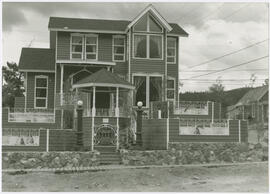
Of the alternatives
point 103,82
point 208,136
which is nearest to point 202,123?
point 208,136

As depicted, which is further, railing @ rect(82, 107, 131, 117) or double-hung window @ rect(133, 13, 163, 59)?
double-hung window @ rect(133, 13, 163, 59)

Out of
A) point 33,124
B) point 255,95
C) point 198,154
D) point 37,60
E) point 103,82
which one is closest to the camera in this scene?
point 198,154

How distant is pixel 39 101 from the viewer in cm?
3109

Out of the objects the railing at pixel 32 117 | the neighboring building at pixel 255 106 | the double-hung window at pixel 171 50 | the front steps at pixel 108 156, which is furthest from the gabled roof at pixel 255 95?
the front steps at pixel 108 156

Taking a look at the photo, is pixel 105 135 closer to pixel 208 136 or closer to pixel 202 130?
pixel 202 130

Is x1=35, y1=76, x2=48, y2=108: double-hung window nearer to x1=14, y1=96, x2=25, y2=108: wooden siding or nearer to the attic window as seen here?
x1=14, y1=96, x2=25, y2=108: wooden siding

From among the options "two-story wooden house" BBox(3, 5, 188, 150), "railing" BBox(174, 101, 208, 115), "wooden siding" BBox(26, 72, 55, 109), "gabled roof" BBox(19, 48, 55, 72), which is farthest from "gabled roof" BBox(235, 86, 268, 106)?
"wooden siding" BBox(26, 72, 55, 109)

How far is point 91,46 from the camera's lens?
31.2 m

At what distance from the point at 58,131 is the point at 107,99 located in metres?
6.94

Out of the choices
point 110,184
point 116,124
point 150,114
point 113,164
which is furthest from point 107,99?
point 110,184

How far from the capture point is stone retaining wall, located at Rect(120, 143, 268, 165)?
22375mm

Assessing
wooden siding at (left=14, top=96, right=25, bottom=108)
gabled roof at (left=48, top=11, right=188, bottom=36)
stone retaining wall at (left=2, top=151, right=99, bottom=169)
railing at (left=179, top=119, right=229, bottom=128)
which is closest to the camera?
stone retaining wall at (left=2, top=151, right=99, bottom=169)

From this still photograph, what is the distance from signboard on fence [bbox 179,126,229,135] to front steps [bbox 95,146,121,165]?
10.9ft

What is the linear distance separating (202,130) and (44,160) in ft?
25.6
